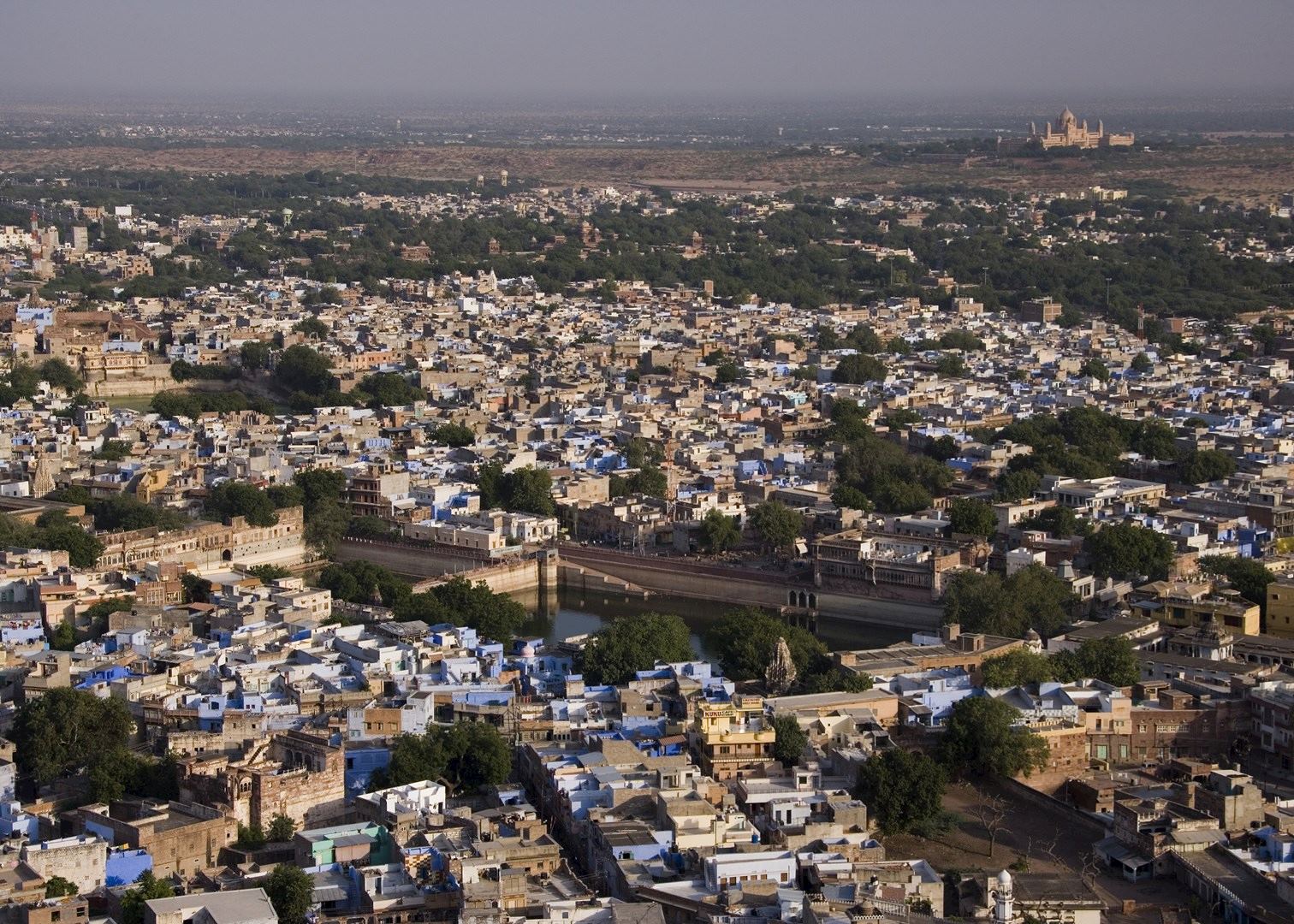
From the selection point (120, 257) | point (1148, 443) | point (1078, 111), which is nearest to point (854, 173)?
point (120, 257)

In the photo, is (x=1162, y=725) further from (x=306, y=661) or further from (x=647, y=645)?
(x=306, y=661)

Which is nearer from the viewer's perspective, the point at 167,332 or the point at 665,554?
the point at 665,554

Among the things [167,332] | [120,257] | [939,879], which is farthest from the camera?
[120,257]

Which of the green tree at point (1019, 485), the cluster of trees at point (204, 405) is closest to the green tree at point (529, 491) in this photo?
the green tree at point (1019, 485)

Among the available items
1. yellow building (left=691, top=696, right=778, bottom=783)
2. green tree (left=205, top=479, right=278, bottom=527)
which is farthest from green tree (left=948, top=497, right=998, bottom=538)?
yellow building (left=691, top=696, right=778, bottom=783)

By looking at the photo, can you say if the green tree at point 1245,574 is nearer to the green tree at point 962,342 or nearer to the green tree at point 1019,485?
the green tree at point 1019,485

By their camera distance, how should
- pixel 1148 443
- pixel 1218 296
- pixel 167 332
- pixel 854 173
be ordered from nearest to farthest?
pixel 1148 443 < pixel 167 332 < pixel 1218 296 < pixel 854 173
